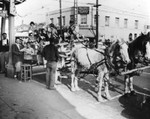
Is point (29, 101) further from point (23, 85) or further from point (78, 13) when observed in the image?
point (78, 13)

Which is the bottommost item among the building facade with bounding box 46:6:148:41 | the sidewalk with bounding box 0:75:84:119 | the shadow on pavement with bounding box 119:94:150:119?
the shadow on pavement with bounding box 119:94:150:119

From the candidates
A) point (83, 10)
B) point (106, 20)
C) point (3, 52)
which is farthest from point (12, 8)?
point (106, 20)

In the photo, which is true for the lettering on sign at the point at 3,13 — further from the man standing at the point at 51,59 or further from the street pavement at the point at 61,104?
the street pavement at the point at 61,104

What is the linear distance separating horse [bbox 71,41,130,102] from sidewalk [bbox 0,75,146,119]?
676 mm

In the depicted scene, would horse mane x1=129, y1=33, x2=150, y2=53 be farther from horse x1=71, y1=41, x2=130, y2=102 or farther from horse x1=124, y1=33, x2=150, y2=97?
horse x1=71, y1=41, x2=130, y2=102

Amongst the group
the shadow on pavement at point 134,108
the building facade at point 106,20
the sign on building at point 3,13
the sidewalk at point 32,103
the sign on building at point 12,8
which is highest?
the building facade at point 106,20

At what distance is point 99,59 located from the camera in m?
7.22

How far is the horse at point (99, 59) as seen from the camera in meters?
6.39

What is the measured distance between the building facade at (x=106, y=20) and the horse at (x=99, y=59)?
78.0 ft

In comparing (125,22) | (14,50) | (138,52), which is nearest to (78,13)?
(125,22)

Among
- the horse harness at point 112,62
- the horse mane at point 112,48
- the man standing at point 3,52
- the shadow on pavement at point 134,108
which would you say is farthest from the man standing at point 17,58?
the shadow on pavement at point 134,108

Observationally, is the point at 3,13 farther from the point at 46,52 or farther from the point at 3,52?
the point at 46,52

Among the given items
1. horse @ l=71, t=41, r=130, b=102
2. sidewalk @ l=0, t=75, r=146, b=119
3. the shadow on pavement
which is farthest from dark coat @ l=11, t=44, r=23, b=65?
the shadow on pavement

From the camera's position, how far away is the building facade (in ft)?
109
